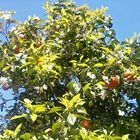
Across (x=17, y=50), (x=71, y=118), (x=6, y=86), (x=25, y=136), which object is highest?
(x=17, y=50)

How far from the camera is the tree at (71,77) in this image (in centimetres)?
426

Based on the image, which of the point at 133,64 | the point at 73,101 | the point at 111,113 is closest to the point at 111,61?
the point at 133,64

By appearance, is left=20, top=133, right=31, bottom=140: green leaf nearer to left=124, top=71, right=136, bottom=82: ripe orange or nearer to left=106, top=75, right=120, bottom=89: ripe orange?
left=106, top=75, right=120, bottom=89: ripe orange

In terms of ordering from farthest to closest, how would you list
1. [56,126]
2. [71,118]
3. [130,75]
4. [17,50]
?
[17,50], [130,75], [56,126], [71,118]

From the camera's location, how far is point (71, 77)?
16.3ft

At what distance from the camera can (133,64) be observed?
4977mm

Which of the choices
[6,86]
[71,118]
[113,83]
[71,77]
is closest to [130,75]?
[113,83]

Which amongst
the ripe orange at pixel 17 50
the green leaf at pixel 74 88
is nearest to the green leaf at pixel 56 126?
the green leaf at pixel 74 88

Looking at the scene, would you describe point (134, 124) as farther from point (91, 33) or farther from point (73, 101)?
point (91, 33)

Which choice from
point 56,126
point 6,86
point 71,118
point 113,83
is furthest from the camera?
point 6,86

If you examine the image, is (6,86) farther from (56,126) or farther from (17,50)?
(56,126)

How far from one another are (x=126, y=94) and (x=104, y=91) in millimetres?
444

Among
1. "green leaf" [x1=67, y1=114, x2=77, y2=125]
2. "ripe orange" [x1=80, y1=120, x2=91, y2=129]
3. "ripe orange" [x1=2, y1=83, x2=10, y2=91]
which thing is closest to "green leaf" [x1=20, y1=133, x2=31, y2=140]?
"green leaf" [x1=67, y1=114, x2=77, y2=125]

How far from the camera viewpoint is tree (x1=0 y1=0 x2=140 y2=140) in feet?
14.0
